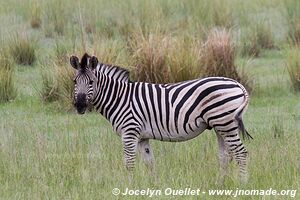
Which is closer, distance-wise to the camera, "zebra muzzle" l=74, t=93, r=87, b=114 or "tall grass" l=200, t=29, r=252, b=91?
"zebra muzzle" l=74, t=93, r=87, b=114

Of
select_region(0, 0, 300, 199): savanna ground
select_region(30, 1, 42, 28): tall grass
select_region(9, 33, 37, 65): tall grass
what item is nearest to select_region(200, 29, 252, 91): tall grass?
select_region(0, 0, 300, 199): savanna ground

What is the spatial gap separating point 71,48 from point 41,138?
4181 millimetres

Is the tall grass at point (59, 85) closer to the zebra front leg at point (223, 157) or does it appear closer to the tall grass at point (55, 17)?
the zebra front leg at point (223, 157)

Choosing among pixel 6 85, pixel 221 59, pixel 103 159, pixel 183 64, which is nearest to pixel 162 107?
pixel 103 159

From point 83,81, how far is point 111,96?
0.95 ft

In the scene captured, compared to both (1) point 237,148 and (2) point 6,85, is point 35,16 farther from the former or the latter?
(1) point 237,148

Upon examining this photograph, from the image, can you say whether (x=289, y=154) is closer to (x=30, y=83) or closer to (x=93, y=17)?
(x=30, y=83)

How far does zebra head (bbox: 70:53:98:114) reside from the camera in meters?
7.86

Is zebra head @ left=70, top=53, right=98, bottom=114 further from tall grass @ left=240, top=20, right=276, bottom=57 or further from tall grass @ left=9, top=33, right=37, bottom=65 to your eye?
tall grass @ left=240, top=20, right=276, bottom=57

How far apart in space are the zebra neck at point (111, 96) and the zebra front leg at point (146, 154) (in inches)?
12.9

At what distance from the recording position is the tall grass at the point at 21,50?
577 inches

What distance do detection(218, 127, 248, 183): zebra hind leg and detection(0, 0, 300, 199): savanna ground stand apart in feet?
0.33

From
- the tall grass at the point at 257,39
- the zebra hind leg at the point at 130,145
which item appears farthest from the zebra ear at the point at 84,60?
the tall grass at the point at 257,39

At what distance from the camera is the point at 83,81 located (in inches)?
310
